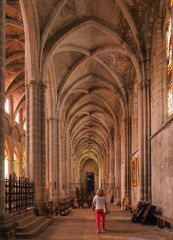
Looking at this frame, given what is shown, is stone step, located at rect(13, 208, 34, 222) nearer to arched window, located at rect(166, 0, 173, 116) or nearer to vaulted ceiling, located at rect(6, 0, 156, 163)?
arched window, located at rect(166, 0, 173, 116)

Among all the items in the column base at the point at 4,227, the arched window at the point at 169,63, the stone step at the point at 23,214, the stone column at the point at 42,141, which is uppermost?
the arched window at the point at 169,63

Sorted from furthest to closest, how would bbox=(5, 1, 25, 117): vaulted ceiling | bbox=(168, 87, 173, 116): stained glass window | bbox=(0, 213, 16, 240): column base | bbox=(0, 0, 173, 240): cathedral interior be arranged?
bbox=(5, 1, 25, 117): vaulted ceiling < bbox=(0, 0, 173, 240): cathedral interior < bbox=(168, 87, 173, 116): stained glass window < bbox=(0, 213, 16, 240): column base

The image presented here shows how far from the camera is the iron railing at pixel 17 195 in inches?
554

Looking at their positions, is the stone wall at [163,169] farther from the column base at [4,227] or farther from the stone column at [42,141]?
the column base at [4,227]

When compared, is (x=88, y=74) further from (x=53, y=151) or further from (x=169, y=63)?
(x=169, y=63)

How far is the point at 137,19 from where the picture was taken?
2195cm

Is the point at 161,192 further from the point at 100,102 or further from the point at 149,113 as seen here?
the point at 100,102

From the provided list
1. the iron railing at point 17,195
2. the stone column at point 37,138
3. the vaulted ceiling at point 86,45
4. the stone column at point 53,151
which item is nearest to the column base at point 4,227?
the iron railing at point 17,195

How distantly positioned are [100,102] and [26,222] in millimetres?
27339

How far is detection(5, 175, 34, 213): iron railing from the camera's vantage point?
14062mm

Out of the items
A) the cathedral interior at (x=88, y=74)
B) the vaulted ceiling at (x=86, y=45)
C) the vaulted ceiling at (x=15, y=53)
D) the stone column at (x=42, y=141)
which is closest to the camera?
the cathedral interior at (x=88, y=74)

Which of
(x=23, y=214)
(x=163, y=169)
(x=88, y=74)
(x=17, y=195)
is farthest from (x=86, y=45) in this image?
(x=23, y=214)

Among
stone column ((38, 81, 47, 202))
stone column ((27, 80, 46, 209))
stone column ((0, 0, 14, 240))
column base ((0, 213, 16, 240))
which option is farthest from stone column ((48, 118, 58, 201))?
column base ((0, 213, 16, 240))

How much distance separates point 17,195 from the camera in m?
15.8
